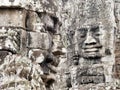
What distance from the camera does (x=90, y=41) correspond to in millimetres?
14789

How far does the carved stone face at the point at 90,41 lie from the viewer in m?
14.7

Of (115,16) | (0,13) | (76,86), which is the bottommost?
(76,86)

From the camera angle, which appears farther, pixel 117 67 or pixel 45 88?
pixel 117 67

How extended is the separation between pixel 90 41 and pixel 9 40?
10.4 metres

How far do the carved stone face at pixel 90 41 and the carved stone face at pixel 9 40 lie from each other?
10.1 metres

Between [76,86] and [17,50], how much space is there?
1002 cm

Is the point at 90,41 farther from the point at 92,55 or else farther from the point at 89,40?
the point at 92,55

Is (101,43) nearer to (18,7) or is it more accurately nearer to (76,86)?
(76,86)

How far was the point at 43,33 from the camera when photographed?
15.8ft

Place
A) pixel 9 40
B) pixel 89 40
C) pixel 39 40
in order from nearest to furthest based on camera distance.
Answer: pixel 9 40, pixel 39 40, pixel 89 40

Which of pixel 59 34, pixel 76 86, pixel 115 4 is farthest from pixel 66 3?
pixel 59 34

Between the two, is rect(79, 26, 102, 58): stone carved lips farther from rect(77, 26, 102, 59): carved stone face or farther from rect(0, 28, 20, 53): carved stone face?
rect(0, 28, 20, 53): carved stone face

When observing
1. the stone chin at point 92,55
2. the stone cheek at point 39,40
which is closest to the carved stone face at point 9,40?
the stone cheek at point 39,40

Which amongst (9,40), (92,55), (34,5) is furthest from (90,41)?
(9,40)
